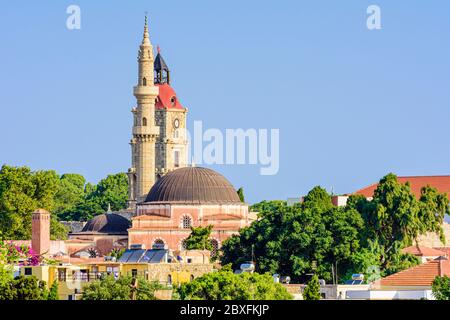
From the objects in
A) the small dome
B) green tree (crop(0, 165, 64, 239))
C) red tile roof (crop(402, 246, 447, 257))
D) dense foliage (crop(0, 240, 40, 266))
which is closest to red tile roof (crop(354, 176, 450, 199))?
the small dome

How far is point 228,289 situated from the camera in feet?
181

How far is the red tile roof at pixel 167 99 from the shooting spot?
13962 centimetres

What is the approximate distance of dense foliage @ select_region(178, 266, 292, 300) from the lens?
54.8 metres

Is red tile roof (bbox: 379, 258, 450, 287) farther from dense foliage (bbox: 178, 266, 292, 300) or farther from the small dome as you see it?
the small dome

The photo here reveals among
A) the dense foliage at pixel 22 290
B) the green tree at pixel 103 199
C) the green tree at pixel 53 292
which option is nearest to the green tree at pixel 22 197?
the green tree at pixel 103 199

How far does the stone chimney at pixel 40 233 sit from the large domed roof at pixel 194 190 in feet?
40.9

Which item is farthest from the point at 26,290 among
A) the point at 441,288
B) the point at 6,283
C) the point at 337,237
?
the point at 337,237

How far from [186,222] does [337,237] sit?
78.7 feet

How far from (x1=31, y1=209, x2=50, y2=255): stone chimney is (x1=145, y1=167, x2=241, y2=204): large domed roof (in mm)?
12458

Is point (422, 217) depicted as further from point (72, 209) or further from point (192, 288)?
point (72, 209)

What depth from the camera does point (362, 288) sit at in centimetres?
6588

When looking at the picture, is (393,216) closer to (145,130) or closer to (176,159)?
(145,130)
